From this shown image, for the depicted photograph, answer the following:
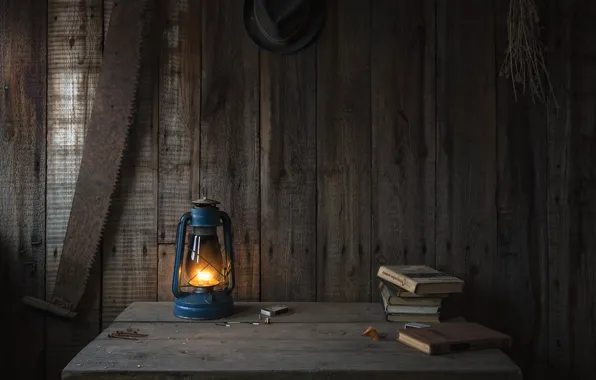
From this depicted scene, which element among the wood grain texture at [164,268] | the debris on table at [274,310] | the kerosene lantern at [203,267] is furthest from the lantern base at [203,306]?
the wood grain texture at [164,268]

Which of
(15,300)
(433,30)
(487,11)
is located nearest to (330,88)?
(433,30)

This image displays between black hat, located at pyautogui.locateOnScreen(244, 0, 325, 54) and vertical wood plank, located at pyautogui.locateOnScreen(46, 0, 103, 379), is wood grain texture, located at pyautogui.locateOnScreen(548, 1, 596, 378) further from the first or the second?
vertical wood plank, located at pyautogui.locateOnScreen(46, 0, 103, 379)

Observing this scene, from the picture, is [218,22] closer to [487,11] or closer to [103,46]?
[103,46]

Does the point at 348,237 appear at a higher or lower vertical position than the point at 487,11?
lower

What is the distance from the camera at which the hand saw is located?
6.23 feet

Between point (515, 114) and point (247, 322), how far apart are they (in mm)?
1175

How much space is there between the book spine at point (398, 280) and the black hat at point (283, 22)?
830 mm

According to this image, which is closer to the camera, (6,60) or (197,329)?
(197,329)

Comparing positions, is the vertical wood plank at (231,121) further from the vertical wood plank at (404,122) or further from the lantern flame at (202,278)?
the vertical wood plank at (404,122)

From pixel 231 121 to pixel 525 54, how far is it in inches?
41.5

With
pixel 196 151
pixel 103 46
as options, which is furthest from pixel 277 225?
pixel 103 46

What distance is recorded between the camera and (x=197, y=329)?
1588mm

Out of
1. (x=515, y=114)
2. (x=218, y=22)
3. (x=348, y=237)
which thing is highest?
(x=218, y=22)

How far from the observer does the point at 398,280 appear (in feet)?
5.46
